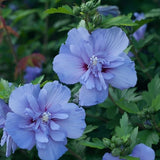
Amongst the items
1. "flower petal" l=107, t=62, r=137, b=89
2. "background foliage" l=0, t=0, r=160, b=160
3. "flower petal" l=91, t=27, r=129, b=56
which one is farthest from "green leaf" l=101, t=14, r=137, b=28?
"flower petal" l=107, t=62, r=137, b=89

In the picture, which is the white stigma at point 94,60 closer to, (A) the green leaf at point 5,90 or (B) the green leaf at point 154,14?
(A) the green leaf at point 5,90

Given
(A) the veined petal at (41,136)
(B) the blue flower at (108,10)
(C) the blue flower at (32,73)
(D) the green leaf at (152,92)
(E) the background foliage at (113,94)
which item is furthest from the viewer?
(C) the blue flower at (32,73)

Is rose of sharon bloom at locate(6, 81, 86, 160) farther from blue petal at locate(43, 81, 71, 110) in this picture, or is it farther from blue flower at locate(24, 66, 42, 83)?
blue flower at locate(24, 66, 42, 83)

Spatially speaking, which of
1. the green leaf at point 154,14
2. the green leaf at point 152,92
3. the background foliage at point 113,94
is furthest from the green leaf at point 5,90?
the green leaf at point 154,14

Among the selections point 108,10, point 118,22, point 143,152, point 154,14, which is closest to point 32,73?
point 108,10

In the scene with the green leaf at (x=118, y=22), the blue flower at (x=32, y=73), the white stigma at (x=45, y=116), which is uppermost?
the green leaf at (x=118, y=22)

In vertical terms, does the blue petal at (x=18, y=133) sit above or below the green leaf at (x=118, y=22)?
below
